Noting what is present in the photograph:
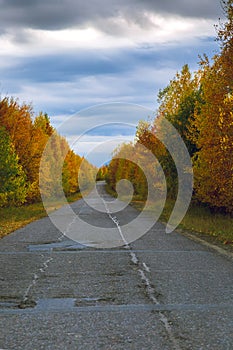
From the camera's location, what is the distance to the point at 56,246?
15234 millimetres

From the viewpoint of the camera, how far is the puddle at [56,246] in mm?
14475

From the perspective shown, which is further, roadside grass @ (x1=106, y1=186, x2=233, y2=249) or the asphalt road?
roadside grass @ (x1=106, y1=186, x2=233, y2=249)

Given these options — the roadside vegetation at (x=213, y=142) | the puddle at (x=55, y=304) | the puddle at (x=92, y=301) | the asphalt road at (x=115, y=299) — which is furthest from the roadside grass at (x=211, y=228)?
the puddle at (x=55, y=304)

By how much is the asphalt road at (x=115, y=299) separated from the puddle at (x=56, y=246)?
1.29 ft

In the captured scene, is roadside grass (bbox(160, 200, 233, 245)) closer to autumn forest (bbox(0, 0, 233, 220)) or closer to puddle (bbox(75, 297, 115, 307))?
autumn forest (bbox(0, 0, 233, 220))

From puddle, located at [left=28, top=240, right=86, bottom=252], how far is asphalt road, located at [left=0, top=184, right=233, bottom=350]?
0.39m

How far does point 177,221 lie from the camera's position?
2466cm

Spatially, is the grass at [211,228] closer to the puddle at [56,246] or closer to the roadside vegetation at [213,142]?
the roadside vegetation at [213,142]

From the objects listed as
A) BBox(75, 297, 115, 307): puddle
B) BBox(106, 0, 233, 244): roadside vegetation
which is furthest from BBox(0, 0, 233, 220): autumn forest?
BBox(75, 297, 115, 307): puddle

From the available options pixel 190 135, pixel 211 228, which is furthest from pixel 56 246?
pixel 190 135

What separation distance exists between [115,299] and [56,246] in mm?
7631

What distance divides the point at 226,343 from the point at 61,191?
54386 mm

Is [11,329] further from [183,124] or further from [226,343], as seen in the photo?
[183,124]

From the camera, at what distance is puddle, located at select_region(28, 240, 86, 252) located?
14475 millimetres
